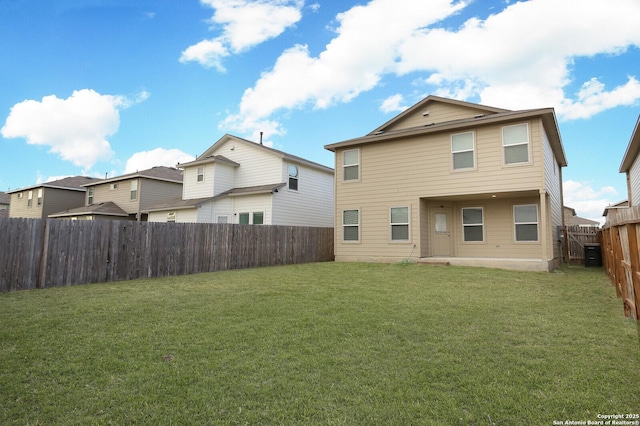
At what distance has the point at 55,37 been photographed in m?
12.2

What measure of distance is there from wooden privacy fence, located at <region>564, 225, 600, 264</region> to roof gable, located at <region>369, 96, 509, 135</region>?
285 inches

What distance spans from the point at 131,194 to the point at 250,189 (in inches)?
431

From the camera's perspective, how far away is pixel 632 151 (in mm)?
14477

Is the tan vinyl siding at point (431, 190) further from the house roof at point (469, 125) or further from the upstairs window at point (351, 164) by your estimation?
the house roof at point (469, 125)

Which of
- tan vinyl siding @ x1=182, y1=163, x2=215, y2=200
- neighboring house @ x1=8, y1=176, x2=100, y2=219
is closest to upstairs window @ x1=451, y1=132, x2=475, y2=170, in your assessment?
tan vinyl siding @ x1=182, y1=163, x2=215, y2=200

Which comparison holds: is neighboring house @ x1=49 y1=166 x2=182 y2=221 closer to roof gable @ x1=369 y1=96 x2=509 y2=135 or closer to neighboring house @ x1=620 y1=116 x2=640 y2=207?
roof gable @ x1=369 y1=96 x2=509 y2=135

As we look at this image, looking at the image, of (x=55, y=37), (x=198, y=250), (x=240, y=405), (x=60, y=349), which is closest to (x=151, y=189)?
(x=55, y=37)

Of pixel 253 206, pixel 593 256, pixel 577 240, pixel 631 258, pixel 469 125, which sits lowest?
pixel 593 256

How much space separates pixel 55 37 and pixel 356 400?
15865mm

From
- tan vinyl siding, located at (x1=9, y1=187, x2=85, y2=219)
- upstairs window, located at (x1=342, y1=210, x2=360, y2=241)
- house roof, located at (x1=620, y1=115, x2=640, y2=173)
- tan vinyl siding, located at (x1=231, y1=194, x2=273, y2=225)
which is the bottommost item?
upstairs window, located at (x1=342, y1=210, x2=360, y2=241)

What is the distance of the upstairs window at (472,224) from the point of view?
13617 millimetres

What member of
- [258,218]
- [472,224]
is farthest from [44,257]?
[472,224]

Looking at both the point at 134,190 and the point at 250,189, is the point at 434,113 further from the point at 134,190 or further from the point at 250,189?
the point at 134,190

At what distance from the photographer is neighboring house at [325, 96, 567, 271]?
11.6 metres
